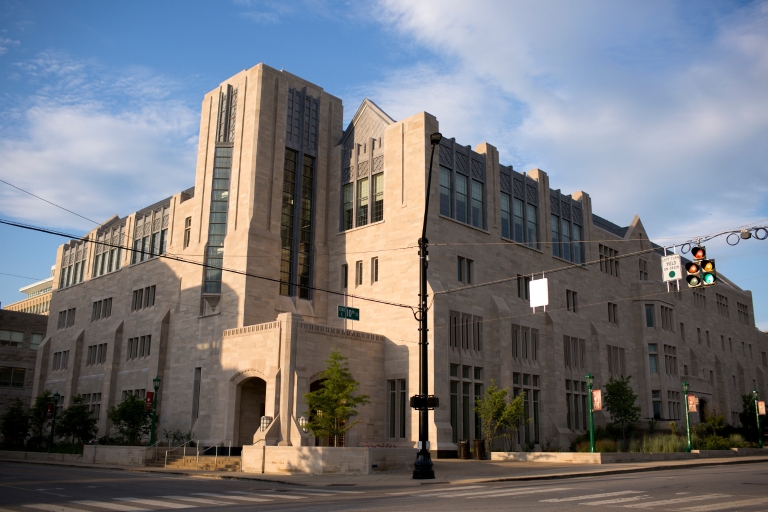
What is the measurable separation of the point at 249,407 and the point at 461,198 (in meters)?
19.5

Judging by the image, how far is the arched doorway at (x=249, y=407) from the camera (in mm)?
41531

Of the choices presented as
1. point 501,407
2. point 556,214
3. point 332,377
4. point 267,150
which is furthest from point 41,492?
point 556,214

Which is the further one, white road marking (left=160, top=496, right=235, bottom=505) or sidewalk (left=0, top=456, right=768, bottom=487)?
sidewalk (left=0, top=456, right=768, bottom=487)

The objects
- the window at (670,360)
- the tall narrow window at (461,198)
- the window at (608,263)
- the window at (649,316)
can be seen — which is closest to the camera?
the tall narrow window at (461,198)

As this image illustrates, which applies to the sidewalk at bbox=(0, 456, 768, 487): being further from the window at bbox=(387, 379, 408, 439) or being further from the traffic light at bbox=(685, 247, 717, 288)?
the traffic light at bbox=(685, 247, 717, 288)

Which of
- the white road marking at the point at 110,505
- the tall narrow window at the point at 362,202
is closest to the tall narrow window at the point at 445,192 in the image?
the tall narrow window at the point at 362,202

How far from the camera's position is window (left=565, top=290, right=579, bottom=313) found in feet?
174

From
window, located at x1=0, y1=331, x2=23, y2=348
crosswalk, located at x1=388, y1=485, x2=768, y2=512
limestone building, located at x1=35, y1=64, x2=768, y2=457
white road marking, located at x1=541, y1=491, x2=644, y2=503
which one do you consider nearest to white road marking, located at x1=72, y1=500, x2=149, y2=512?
crosswalk, located at x1=388, y1=485, x2=768, y2=512

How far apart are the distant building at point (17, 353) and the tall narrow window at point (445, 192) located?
177 ft

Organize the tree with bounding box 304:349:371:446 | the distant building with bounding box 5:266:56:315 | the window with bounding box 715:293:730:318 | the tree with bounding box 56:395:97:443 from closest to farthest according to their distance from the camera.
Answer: the tree with bounding box 304:349:371:446 < the tree with bounding box 56:395:97:443 < the window with bounding box 715:293:730:318 < the distant building with bounding box 5:266:56:315

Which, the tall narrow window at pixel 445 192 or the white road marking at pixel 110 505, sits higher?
the tall narrow window at pixel 445 192

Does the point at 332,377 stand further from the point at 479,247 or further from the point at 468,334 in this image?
the point at 479,247

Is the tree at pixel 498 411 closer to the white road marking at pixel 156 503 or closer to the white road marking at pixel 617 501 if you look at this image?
the white road marking at pixel 617 501

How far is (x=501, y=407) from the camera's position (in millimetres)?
38500
